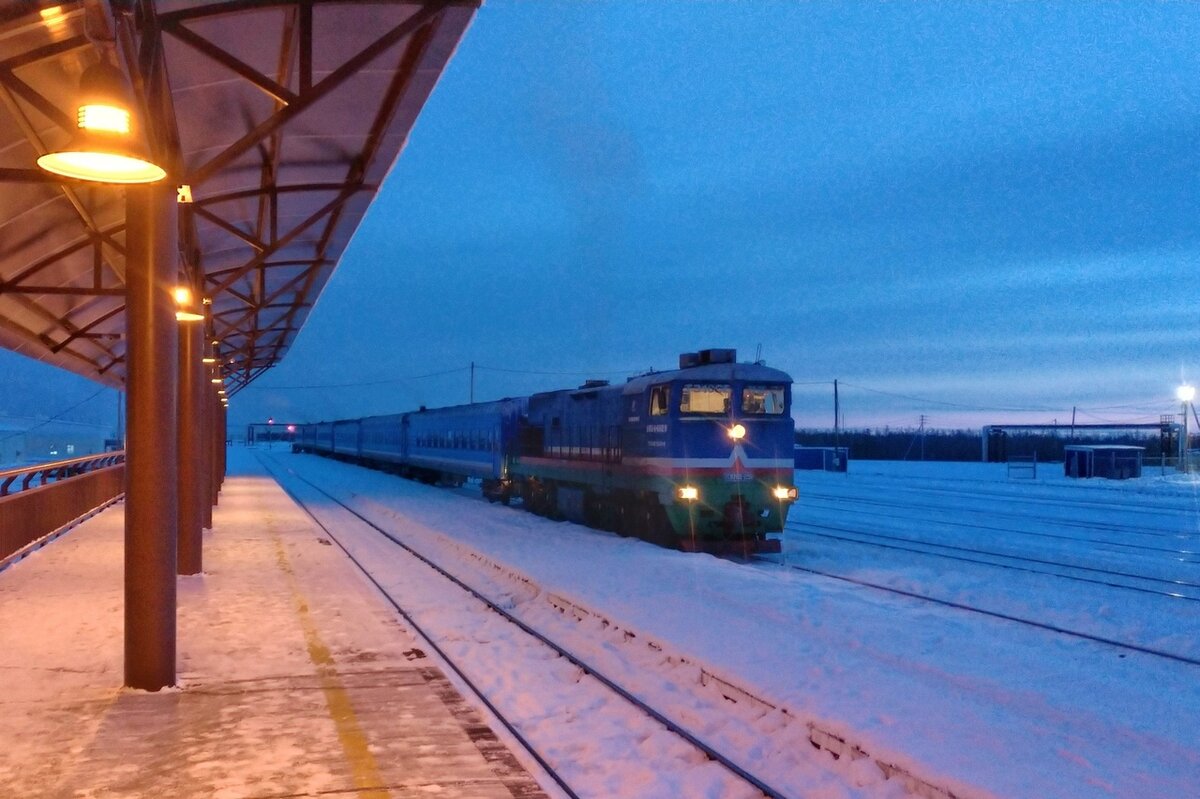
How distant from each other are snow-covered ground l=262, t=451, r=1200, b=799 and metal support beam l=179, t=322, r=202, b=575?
4678 mm

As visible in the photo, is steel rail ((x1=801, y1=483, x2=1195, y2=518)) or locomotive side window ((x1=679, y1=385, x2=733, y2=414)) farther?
steel rail ((x1=801, y1=483, x2=1195, y2=518))

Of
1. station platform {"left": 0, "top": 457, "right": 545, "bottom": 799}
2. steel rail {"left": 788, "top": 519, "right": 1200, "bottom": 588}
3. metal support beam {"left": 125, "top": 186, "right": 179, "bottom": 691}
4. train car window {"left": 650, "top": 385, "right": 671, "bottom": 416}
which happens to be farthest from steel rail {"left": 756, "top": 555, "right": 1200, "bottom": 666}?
metal support beam {"left": 125, "top": 186, "right": 179, "bottom": 691}

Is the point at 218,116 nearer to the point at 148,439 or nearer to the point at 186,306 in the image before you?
the point at 148,439

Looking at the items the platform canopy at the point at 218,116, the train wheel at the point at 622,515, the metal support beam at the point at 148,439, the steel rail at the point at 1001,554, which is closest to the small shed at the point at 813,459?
the steel rail at the point at 1001,554

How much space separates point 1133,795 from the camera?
6238 millimetres

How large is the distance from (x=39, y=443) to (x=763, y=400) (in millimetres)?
51856

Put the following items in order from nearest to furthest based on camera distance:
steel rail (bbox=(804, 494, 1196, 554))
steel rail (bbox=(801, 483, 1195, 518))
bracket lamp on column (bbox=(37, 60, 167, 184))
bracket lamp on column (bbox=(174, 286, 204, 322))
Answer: bracket lamp on column (bbox=(37, 60, 167, 184)), bracket lamp on column (bbox=(174, 286, 204, 322)), steel rail (bbox=(804, 494, 1196, 554)), steel rail (bbox=(801, 483, 1195, 518))

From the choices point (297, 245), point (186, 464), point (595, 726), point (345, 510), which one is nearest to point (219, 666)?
point (595, 726)

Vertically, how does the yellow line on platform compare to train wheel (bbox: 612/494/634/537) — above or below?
below

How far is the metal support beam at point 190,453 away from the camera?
1431 centimetres

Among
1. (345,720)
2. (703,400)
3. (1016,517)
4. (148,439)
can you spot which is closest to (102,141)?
(148,439)

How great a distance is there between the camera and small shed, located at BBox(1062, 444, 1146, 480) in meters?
42.7

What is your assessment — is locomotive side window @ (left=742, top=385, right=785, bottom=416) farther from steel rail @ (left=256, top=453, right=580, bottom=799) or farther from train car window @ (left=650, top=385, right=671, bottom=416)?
steel rail @ (left=256, top=453, right=580, bottom=799)

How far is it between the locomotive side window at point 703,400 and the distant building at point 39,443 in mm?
32796
